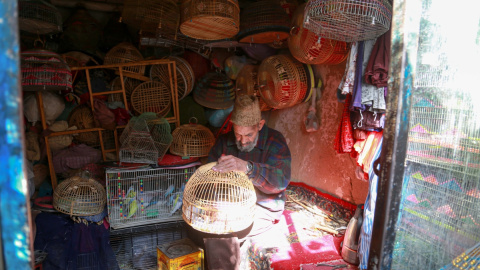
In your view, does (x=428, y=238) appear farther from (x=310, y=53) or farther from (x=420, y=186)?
(x=310, y=53)

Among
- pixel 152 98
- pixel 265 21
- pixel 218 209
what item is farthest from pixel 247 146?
pixel 152 98

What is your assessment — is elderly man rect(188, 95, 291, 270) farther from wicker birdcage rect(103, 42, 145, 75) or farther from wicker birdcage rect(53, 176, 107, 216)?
wicker birdcage rect(103, 42, 145, 75)

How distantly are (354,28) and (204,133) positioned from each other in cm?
216

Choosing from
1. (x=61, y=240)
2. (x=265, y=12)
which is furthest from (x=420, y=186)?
(x=61, y=240)

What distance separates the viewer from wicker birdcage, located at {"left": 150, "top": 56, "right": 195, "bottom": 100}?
180 inches

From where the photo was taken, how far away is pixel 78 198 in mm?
3154

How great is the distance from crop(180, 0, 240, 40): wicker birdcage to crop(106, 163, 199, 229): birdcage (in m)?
1.50

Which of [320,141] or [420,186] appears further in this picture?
[320,141]

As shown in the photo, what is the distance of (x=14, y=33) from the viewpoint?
0.77 metres

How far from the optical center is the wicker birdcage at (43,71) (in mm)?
3100

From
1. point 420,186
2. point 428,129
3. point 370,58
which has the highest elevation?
point 370,58

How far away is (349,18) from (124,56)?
3388 millimetres

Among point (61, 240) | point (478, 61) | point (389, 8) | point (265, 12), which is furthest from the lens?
point (265, 12)

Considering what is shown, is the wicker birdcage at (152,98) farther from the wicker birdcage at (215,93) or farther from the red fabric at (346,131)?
the red fabric at (346,131)
